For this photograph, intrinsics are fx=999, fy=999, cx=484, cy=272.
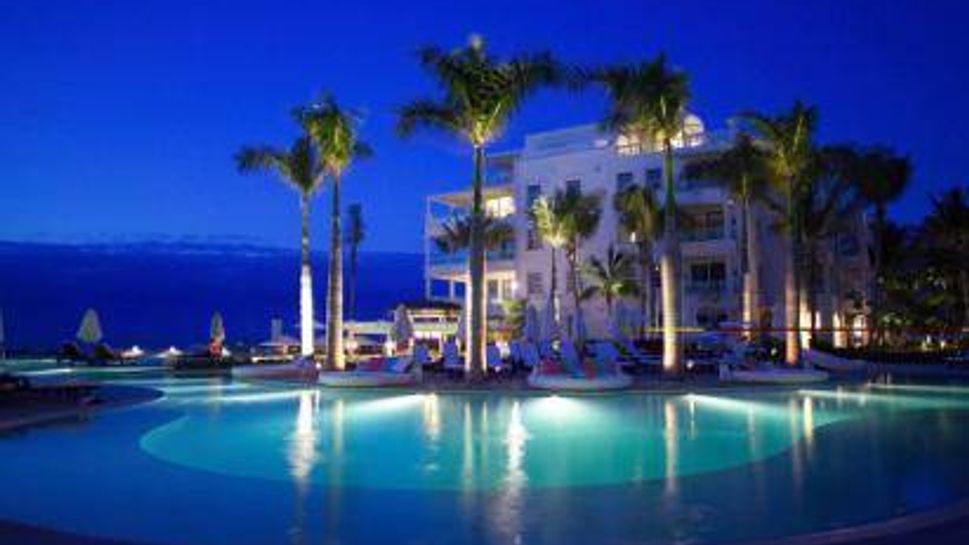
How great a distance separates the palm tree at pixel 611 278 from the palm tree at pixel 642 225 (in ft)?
2.34

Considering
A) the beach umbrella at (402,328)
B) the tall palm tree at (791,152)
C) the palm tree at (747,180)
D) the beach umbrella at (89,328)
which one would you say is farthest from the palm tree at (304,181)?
the palm tree at (747,180)

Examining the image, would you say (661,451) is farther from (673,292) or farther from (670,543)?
(673,292)

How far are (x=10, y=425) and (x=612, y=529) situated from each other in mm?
12500

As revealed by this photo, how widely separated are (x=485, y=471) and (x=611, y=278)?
122ft

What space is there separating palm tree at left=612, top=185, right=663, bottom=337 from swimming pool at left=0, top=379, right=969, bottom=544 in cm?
2343

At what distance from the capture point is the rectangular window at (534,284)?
175ft

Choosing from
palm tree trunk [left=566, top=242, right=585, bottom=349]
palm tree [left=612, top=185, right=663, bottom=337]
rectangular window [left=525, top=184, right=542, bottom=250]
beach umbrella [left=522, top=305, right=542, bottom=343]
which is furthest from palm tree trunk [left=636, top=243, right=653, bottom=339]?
beach umbrella [left=522, top=305, right=542, bottom=343]

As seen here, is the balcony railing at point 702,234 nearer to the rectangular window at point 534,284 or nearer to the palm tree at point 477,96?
the rectangular window at point 534,284

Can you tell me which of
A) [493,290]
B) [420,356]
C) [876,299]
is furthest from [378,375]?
[493,290]

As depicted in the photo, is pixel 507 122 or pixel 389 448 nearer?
pixel 389 448

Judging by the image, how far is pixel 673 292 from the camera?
94.6 feet

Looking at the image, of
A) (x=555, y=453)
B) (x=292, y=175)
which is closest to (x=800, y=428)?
(x=555, y=453)

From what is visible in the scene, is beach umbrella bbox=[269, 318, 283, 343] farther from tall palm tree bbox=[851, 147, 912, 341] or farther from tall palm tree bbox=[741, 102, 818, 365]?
tall palm tree bbox=[851, 147, 912, 341]

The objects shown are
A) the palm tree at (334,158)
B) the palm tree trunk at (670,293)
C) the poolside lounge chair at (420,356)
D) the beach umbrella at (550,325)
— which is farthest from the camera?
the beach umbrella at (550,325)
